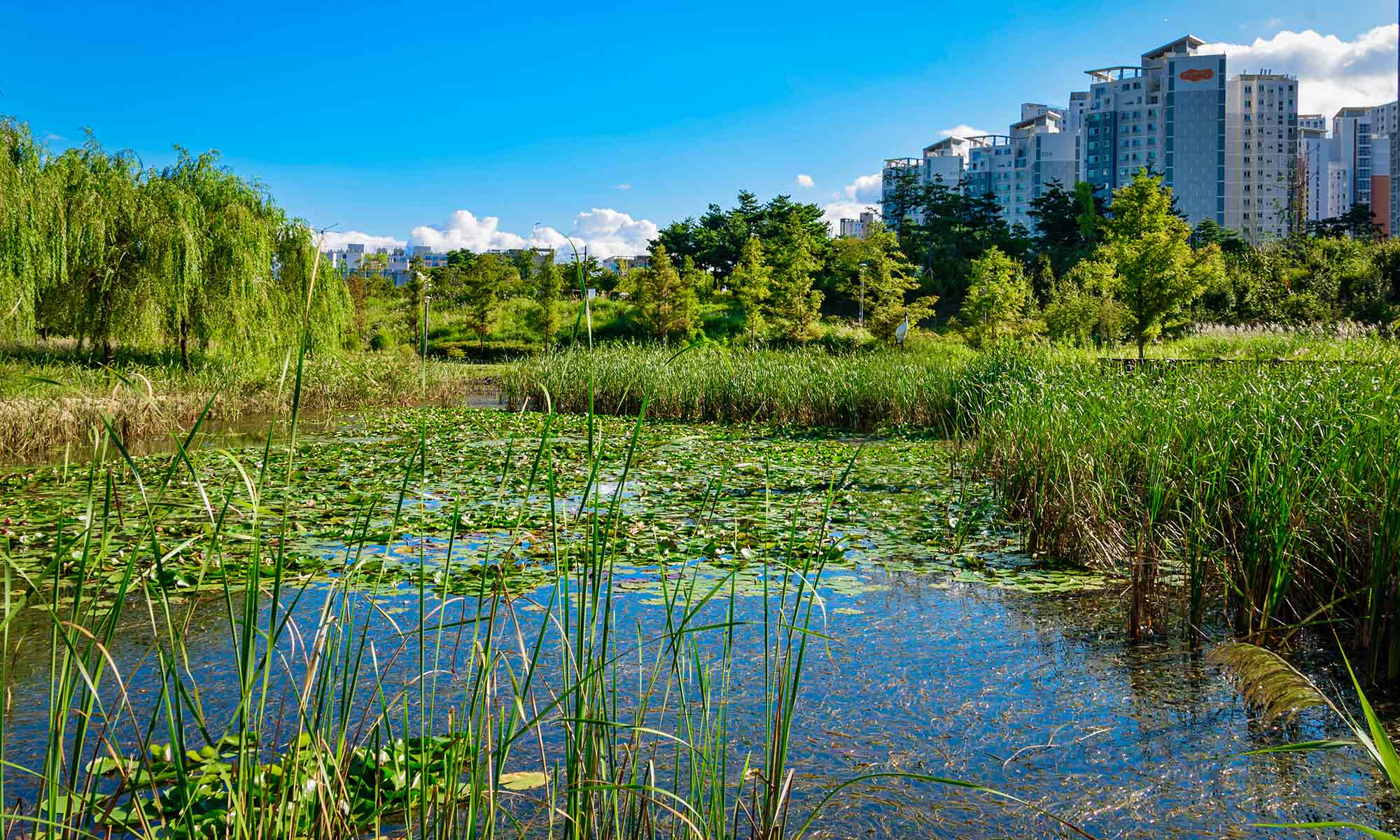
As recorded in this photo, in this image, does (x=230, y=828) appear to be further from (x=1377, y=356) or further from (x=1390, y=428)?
(x=1377, y=356)

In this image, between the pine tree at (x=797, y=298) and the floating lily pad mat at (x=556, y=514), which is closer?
the floating lily pad mat at (x=556, y=514)

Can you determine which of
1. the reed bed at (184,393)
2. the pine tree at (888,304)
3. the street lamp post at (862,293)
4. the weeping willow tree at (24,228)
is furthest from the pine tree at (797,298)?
the weeping willow tree at (24,228)

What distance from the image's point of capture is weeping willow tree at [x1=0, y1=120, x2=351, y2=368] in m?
13.7

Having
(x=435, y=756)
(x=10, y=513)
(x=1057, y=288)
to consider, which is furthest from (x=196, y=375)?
(x=1057, y=288)

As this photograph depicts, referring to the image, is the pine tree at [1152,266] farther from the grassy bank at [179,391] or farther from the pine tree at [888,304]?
the grassy bank at [179,391]

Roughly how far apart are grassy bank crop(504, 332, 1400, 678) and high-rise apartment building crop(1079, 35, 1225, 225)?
71.5m

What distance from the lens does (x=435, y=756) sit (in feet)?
9.37

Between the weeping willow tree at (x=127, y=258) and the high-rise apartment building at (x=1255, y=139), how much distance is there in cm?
7651

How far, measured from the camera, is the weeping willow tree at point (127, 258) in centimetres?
1370

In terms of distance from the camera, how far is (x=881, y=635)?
4.50m

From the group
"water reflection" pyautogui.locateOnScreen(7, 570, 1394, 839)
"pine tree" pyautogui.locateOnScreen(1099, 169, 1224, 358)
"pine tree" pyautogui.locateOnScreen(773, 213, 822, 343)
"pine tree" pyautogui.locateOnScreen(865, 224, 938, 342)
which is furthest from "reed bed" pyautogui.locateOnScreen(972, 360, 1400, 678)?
"pine tree" pyautogui.locateOnScreen(773, 213, 822, 343)

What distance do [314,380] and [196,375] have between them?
2.10 meters

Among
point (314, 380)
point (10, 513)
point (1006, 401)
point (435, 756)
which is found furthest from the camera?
point (314, 380)

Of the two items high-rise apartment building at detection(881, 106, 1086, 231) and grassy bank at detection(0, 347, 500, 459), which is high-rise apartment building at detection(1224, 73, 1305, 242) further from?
grassy bank at detection(0, 347, 500, 459)
